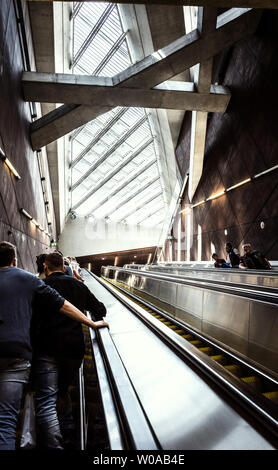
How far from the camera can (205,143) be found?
14352mm

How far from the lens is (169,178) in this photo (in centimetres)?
2381

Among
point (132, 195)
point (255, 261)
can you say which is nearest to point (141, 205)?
point (132, 195)

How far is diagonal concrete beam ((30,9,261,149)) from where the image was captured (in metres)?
8.54

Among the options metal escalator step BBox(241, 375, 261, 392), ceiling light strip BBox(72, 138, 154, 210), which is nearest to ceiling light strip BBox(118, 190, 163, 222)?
ceiling light strip BBox(72, 138, 154, 210)

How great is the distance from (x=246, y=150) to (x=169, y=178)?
13631mm

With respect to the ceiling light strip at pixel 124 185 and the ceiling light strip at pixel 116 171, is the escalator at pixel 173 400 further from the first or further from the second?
the ceiling light strip at pixel 124 185

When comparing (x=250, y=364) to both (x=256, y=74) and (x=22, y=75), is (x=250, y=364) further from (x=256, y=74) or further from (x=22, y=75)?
(x=22, y=75)

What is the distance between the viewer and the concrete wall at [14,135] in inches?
261

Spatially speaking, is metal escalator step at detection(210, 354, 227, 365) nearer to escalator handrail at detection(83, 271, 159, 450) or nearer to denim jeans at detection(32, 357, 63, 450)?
escalator handrail at detection(83, 271, 159, 450)

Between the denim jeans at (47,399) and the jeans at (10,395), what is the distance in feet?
0.80

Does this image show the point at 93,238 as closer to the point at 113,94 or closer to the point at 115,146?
the point at 115,146

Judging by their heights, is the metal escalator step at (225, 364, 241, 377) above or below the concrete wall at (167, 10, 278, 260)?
below

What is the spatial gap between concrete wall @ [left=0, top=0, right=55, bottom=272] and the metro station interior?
3.1 inches
